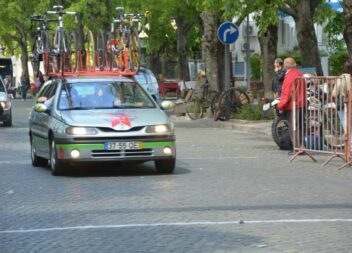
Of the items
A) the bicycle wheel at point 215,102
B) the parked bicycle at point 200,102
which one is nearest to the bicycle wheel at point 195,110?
the parked bicycle at point 200,102

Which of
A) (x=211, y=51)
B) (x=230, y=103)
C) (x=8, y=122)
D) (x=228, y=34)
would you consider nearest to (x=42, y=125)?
(x=228, y=34)

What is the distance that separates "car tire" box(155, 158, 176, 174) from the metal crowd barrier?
2668 millimetres

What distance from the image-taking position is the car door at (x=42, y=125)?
1584cm

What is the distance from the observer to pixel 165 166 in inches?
606

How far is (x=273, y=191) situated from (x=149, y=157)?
2517mm

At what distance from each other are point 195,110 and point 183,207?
21863mm

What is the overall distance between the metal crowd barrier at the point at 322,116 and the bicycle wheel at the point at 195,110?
15.4 metres

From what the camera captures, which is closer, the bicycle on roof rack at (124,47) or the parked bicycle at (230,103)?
the bicycle on roof rack at (124,47)

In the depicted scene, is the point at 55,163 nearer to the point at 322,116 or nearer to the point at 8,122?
the point at 322,116

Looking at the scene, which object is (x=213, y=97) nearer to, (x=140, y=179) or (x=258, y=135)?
(x=258, y=135)

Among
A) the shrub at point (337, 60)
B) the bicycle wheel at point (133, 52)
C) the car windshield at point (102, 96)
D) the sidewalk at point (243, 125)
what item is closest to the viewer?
the car windshield at point (102, 96)

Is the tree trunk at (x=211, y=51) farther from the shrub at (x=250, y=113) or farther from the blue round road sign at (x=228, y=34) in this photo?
the blue round road sign at (x=228, y=34)

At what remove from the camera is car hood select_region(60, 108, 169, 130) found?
48.3 ft

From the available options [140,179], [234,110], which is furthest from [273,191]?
[234,110]
